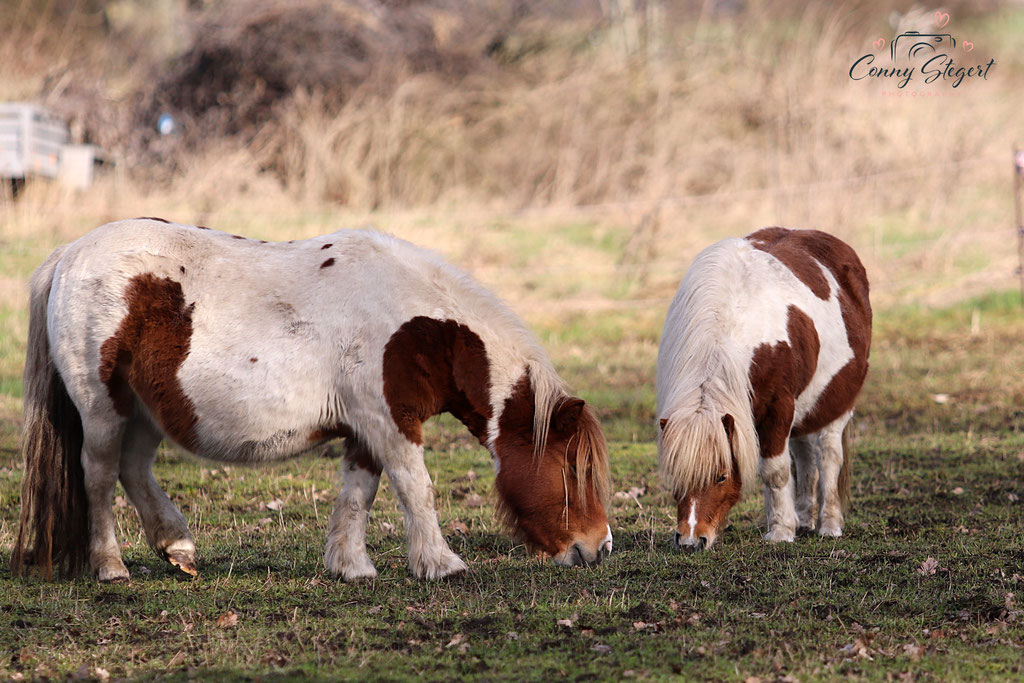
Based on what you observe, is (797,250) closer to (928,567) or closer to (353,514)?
(928,567)

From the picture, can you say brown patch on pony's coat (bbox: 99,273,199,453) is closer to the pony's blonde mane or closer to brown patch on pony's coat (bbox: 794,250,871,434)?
the pony's blonde mane

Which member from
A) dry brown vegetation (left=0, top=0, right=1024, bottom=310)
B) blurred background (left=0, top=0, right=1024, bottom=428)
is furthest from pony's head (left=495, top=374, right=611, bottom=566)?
dry brown vegetation (left=0, top=0, right=1024, bottom=310)

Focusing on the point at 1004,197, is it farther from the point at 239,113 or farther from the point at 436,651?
the point at 436,651

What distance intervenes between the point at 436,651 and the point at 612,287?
12.2m

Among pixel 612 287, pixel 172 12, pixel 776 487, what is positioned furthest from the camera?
pixel 172 12

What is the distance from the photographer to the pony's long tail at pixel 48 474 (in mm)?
5457

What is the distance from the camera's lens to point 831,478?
6871 mm

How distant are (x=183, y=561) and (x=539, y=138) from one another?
15.8m

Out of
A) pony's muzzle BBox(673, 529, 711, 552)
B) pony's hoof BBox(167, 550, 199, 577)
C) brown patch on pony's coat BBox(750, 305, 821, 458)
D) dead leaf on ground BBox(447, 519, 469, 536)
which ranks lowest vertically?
pony's hoof BBox(167, 550, 199, 577)

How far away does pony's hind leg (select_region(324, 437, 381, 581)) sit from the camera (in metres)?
5.46

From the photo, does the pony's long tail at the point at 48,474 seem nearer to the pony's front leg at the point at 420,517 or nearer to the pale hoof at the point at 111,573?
the pale hoof at the point at 111,573

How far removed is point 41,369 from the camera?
18.4 ft

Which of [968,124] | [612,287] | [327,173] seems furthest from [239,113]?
[968,124]

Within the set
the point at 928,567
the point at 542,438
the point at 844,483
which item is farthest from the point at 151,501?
the point at 844,483
